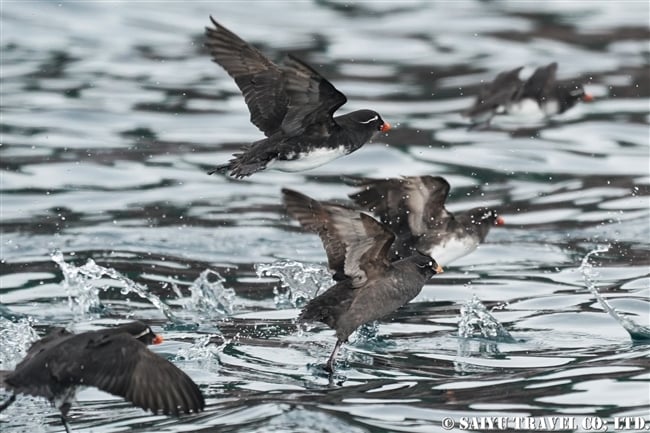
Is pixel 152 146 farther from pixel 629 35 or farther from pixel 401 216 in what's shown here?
pixel 629 35

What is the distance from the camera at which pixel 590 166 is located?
18.7 meters

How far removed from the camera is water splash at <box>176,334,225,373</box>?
33.6 feet

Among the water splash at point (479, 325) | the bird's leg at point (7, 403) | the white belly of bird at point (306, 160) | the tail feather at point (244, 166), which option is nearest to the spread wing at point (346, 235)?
the tail feather at point (244, 166)

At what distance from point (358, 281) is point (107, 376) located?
2340mm

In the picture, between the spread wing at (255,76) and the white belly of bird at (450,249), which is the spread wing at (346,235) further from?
the white belly of bird at (450,249)

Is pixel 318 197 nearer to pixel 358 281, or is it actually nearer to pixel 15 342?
pixel 15 342

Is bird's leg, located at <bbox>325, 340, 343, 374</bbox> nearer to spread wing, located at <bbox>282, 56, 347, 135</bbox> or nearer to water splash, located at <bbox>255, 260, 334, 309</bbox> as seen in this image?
spread wing, located at <bbox>282, 56, 347, 135</bbox>

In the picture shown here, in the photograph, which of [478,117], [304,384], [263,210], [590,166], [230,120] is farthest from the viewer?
[230,120]

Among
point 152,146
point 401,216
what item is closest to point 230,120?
point 152,146

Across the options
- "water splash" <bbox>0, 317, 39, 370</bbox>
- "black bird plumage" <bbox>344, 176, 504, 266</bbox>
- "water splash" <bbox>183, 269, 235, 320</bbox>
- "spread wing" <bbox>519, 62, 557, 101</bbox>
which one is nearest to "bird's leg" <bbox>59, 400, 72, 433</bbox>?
"water splash" <bbox>0, 317, 39, 370</bbox>

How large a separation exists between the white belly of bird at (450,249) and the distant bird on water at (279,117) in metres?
1.49

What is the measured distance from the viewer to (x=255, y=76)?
1110 cm

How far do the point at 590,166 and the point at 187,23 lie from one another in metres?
11.5

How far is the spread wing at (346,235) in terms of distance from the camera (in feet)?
30.8
